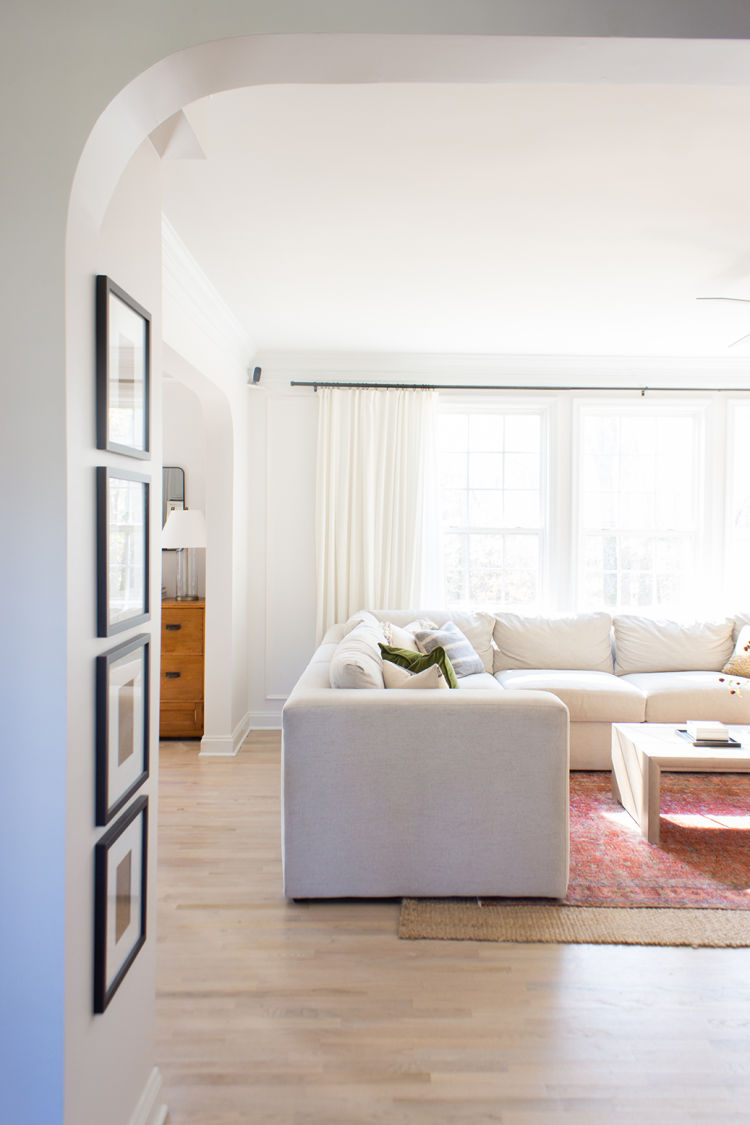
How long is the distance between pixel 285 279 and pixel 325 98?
1.60 meters

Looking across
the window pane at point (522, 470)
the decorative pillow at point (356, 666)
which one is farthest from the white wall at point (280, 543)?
the decorative pillow at point (356, 666)

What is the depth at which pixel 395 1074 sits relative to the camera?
6.04 ft

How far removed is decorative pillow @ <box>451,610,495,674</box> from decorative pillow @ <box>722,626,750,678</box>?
156 centimetres

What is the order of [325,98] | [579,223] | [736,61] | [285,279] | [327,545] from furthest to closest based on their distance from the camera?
[327,545] → [285,279] → [579,223] → [325,98] → [736,61]

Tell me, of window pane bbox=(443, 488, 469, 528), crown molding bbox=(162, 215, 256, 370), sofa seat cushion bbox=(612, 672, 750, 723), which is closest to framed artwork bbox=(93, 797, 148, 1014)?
crown molding bbox=(162, 215, 256, 370)

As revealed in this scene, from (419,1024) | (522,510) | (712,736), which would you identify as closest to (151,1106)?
(419,1024)

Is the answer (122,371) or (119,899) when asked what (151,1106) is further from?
(122,371)

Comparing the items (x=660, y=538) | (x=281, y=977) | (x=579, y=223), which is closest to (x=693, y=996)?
(x=281, y=977)

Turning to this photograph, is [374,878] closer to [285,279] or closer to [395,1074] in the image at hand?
[395,1074]

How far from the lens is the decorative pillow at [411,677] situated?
295 cm

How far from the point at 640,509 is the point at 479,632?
5.52 ft

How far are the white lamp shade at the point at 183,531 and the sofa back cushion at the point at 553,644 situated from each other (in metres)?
2.14

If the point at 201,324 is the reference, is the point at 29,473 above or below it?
below

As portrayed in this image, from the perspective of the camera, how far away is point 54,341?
47.8 inches
